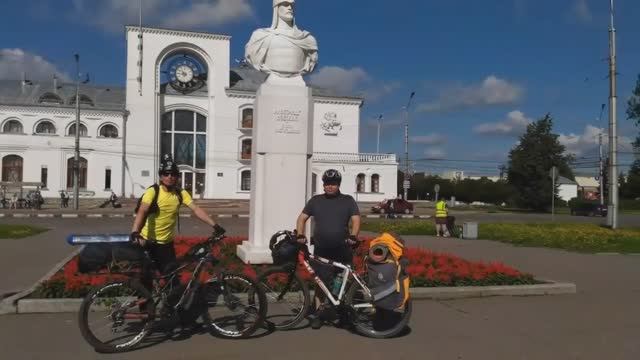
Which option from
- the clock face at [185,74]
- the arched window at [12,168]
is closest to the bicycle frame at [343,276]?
the arched window at [12,168]

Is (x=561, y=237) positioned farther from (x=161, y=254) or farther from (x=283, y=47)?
(x=161, y=254)

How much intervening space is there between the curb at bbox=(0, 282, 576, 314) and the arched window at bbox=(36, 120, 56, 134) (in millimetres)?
54348

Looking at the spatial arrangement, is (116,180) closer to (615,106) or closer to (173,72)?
(173,72)

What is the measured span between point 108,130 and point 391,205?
31.6 meters

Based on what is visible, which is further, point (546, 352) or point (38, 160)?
point (38, 160)

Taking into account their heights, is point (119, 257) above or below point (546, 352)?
above

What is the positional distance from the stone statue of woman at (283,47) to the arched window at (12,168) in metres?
51.2

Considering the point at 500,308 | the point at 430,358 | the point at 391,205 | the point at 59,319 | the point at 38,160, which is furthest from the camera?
the point at 38,160

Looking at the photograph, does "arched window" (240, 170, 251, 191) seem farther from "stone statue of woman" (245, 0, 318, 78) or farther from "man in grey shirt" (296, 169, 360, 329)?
"man in grey shirt" (296, 169, 360, 329)

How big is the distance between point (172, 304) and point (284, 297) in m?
1.36

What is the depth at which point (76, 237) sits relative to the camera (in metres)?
6.07

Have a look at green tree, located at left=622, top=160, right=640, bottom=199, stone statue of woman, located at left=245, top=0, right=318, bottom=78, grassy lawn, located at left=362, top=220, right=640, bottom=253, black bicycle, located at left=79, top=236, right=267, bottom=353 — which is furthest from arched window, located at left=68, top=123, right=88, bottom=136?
green tree, located at left=622, top=160, right=640, bottom=199

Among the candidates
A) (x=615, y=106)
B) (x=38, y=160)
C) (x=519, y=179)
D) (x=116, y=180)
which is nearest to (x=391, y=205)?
(x=615, y=106)

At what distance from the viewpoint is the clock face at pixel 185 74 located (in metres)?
61.7
